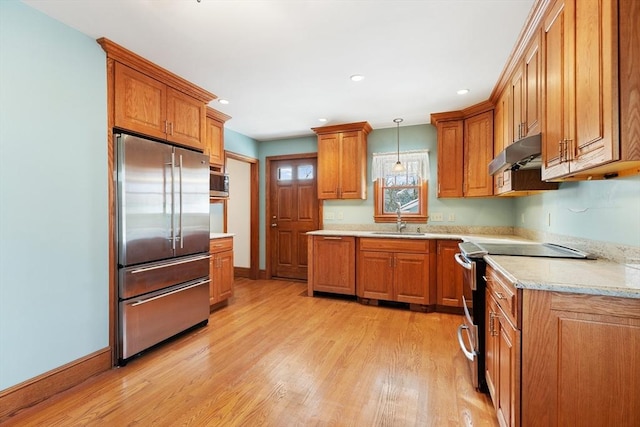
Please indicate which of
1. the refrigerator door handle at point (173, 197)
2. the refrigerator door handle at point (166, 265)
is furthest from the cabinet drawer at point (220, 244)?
the refrigerator door handle at point (173, 197)

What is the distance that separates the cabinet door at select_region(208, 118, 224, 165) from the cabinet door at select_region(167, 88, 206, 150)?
1.81 feet

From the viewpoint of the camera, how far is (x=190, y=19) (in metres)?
1.97

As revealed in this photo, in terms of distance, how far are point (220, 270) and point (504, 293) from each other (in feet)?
9.83

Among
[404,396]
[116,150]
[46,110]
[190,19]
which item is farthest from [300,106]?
[404,396]

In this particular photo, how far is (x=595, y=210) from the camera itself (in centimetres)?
189

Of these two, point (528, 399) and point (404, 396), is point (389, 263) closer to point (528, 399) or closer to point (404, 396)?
point (404, 396)

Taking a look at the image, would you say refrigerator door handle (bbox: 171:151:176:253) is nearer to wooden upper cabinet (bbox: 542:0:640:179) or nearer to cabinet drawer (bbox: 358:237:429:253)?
cabinet drawer (bbox: 358:237:429:253)

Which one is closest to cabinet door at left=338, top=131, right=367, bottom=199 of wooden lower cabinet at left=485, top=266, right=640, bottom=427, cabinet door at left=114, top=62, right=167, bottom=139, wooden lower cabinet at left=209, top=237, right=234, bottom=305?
wooden lower cabinet at left=209, top=237, right=234, bottom=305

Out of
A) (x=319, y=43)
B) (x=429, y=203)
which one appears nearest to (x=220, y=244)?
(x=319, y=43)

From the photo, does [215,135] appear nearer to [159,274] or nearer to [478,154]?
[159,274]

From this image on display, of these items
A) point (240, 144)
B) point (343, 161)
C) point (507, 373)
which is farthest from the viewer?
point (240, 144)

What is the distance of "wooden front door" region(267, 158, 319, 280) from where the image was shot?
5.02m

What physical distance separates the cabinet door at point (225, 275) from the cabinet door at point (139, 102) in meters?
1.57

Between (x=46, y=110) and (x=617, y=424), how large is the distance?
338cm
